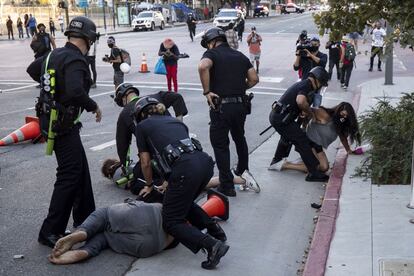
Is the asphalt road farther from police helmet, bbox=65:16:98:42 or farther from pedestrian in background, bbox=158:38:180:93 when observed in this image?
police helmet, bbox=65:16:98:42

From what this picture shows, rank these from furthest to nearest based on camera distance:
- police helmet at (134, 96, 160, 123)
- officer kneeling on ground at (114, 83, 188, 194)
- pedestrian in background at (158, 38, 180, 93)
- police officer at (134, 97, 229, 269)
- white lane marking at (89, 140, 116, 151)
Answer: pedestrian in background at (158, 38, 180, 93) < white lane marking at (89, 140, 116, 151) < officer kneeling on ground at (114, 83, 188, 194) < police helmet at (134, 96, 160, 123) < police officer at (134, 97, 229, 269)

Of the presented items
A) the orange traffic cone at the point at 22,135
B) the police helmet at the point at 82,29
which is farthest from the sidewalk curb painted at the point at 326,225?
the orange traffic cone at the point at 22,135

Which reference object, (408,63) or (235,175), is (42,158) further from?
(408,63)

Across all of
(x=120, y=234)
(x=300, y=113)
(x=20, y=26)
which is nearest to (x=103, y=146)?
(x=300, y=113)

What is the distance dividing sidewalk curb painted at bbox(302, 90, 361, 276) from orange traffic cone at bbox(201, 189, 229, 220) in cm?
96

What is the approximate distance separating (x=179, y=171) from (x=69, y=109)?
51.4 inches

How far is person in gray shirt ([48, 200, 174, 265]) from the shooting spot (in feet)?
17.7

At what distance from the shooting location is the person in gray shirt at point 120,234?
5395mm

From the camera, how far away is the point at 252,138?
10.9 metres

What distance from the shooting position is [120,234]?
554cm

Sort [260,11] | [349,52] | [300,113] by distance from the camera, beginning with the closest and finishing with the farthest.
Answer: [300,113] < [349,52] < [260,11]

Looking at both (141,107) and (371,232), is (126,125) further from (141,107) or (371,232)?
(371,232)

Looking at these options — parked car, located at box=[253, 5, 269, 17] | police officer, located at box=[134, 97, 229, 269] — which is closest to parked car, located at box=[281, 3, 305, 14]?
parked car, located at box=[253, 5, 269, 17]

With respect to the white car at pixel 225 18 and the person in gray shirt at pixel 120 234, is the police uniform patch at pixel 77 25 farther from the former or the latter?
the white car at pixel 225 18
